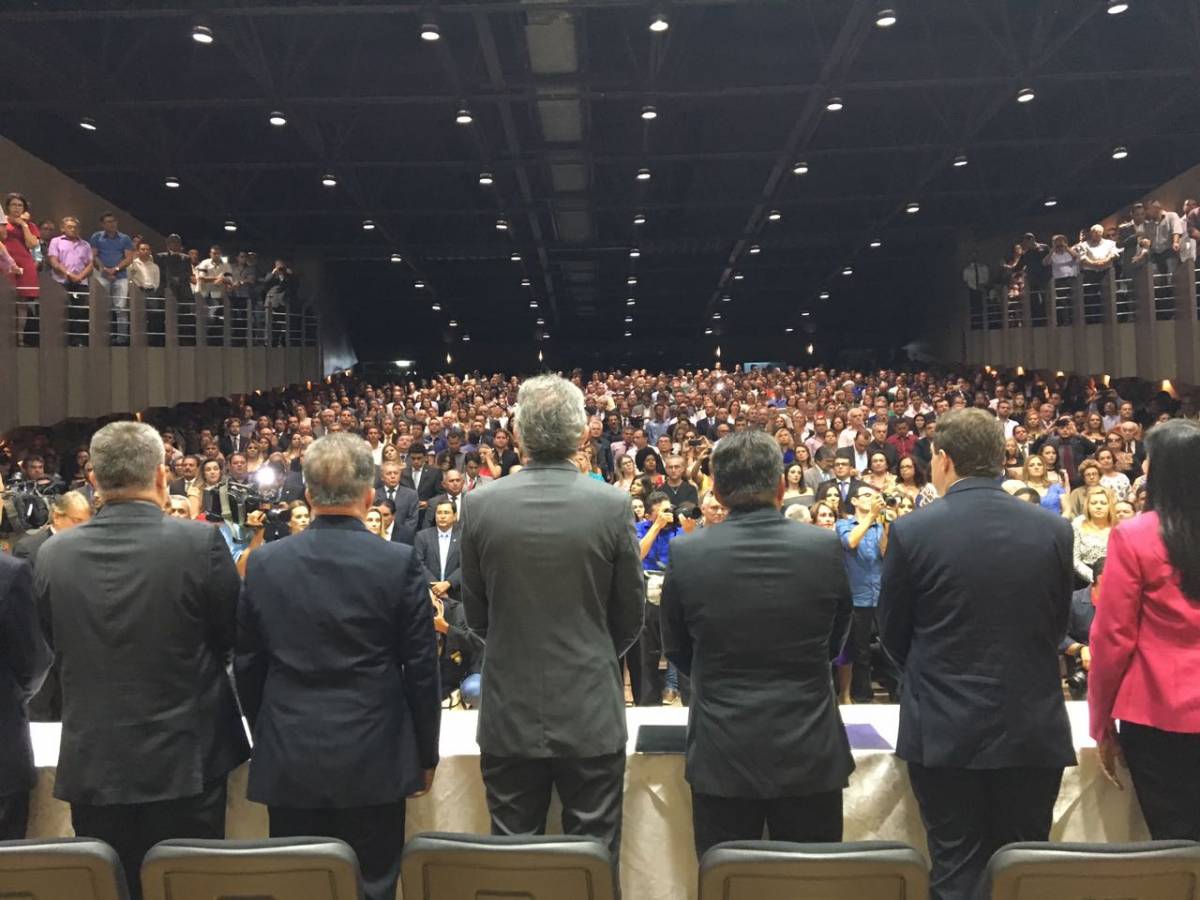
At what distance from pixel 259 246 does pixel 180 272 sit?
10.7 m

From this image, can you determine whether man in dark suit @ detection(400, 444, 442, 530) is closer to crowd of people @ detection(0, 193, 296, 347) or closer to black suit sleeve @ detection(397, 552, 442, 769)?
crowd of people @ detection(0, 193, 296, 347)

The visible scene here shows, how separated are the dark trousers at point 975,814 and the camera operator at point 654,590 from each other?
3285 mm

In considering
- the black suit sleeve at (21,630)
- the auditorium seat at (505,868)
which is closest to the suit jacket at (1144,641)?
the auditorium seat at (505,868)

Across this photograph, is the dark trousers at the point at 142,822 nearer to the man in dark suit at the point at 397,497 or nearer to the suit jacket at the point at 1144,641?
the suit jacket at the point at 1144,641

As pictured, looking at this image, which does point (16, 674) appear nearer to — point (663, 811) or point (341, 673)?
point (341, 673)

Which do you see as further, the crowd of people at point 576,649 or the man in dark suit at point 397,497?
the man in dark suit at point 397,497

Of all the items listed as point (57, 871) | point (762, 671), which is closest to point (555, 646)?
point (762, 671)

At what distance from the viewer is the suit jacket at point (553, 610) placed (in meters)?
2.45

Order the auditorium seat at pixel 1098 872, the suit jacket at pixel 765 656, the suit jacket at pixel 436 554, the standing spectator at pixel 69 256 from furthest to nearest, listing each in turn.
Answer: the standing spectator at pixel 69 256
the suit jacket at pixel 436 554
the suit jacket at pixel 765 656
the auditorium seat at pixel 1098 872

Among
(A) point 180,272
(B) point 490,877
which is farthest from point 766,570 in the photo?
(A) point 180,272

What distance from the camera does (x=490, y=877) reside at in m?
1.83

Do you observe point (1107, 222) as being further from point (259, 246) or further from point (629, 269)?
point (259, 246)

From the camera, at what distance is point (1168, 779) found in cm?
246

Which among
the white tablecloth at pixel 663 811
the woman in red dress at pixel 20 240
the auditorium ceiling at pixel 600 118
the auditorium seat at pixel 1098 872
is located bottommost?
the white tablecloth at pixel 663 811
